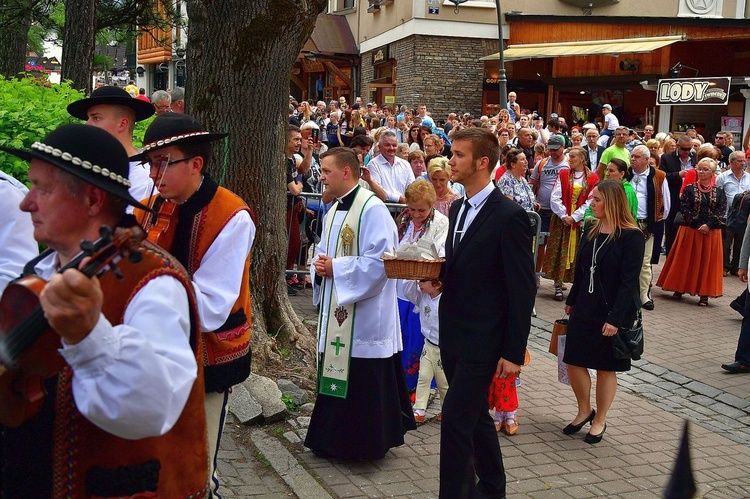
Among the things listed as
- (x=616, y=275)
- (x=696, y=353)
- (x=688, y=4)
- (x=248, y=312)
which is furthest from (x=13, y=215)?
(x=688, y=4)

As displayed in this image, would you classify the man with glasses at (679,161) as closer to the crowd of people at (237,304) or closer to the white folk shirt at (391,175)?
the crowd of people at (237,304)

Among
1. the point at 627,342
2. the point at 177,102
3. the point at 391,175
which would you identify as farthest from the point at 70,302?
the point at 177,102

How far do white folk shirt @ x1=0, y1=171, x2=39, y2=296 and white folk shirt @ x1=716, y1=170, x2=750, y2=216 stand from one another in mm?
11463

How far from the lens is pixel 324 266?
18.0ft

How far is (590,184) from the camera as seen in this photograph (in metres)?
11.4

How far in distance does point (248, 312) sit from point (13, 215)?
1.12 meters

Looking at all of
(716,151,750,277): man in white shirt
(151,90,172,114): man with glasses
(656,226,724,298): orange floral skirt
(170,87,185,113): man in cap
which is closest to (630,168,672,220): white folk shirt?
(656,226,724,298): orange floral skirt

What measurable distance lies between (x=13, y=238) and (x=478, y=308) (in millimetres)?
2365

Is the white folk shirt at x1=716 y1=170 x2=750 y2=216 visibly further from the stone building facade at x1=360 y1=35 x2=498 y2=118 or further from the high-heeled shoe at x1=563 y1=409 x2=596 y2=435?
the stone building facade at x1=360 y1=35 x2=498 y2=118

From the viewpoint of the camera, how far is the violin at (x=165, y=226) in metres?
3.63

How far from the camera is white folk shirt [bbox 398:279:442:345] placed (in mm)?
6547

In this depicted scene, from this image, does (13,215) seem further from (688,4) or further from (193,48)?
(688,4)

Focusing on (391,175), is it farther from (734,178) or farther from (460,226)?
(460,226)

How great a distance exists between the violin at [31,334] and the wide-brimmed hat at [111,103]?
2.76 meters
